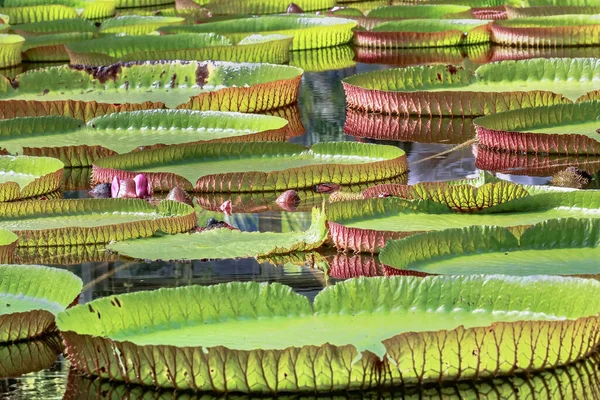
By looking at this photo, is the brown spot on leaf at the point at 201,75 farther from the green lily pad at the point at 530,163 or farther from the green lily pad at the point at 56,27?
the green lily pad at the point at 56,27

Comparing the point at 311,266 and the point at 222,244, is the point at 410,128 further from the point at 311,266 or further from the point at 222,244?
the point at 311,266

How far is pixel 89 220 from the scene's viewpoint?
6.73m

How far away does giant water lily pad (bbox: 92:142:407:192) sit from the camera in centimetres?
746

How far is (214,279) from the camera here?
5.53 m

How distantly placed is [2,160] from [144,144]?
3.38 ft

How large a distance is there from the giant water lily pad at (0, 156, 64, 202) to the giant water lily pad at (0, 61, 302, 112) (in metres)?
2.65

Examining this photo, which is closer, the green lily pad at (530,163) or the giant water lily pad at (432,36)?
the green lily pad at (530,163)

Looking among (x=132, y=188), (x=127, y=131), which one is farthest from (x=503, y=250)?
(x=127, y=131)

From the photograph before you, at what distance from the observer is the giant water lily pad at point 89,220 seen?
626cm

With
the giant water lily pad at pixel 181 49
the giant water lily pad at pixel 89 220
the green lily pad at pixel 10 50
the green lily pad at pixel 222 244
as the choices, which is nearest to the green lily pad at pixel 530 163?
the green lily pad at pixel 222 244

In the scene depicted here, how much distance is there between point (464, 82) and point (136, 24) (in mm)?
6513

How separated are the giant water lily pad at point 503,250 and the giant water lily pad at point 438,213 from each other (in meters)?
0.47

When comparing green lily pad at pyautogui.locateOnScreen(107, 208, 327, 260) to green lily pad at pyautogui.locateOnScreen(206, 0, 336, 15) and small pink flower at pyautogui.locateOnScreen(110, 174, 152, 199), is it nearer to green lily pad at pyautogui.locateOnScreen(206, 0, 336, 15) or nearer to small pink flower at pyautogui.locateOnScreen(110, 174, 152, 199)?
small pink flower at pyautogui.locateOnScreen(110, 174, 152, 199)

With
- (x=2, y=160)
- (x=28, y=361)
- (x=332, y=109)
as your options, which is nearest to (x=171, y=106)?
(x=332, y=109)
